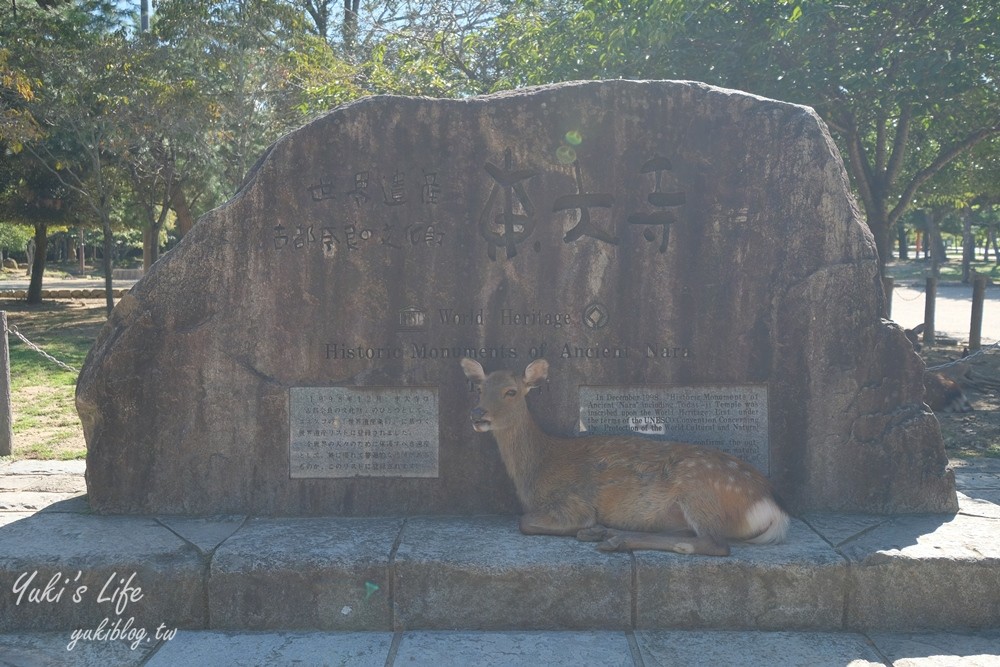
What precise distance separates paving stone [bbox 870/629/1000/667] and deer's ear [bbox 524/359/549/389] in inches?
87.1

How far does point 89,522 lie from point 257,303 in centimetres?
162

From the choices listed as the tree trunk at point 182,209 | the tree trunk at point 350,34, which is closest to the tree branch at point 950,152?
the tree trunk at point 350,34

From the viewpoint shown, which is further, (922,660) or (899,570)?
(899,570)

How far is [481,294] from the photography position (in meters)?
5.11

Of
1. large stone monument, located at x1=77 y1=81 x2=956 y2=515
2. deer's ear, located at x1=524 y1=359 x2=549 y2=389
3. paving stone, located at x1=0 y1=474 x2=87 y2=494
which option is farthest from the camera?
paving stone, located at x1=0 y1=474 x2=87 y2=494

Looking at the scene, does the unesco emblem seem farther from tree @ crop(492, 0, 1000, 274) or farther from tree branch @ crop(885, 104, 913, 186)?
tree branch @ crop(885, 104, 913, 186)

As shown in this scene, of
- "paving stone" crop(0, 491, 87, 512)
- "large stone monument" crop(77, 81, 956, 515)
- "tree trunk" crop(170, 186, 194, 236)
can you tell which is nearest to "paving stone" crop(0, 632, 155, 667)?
"large stone monument" crop(77, 81, 956, 515)

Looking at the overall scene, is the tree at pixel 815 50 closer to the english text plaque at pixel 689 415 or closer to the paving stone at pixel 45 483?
the english text plaque at pixel 689 415

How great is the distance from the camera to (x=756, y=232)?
5098 millimetres

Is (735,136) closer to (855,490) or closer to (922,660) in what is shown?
(855,490)

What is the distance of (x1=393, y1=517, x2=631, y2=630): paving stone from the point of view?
4.18 meters

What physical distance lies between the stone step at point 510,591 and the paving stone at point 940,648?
0.07 meters

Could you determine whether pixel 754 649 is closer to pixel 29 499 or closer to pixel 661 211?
pixel 661 211

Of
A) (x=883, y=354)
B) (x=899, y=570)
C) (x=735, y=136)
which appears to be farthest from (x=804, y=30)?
(x=899, y=570)
